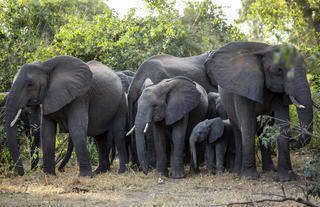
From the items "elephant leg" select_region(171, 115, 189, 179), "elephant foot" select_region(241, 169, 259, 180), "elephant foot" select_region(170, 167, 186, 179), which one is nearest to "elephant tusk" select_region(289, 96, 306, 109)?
"elephant foot" select_region(241, 169, 259, 180)

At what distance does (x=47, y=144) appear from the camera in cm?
807

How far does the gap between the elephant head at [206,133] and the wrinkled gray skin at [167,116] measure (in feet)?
0.66

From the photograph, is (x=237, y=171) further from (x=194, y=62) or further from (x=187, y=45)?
(x=187, y=45)

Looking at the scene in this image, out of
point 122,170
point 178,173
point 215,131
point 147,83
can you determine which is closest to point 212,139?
point 215,131

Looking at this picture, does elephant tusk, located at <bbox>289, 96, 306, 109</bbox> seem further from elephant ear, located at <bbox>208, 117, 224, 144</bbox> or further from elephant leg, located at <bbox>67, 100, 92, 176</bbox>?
A: elephant leg, located at <bbox>67, 100, 92, 176</bbox>

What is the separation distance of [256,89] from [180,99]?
1524 millimetres

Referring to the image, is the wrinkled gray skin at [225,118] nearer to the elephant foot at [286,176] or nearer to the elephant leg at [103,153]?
the elephant foot at [286,176]

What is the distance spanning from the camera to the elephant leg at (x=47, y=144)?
316 inches

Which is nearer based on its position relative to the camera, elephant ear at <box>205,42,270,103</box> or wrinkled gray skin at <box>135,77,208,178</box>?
elephant ear at <box>205,42,270,103</box>

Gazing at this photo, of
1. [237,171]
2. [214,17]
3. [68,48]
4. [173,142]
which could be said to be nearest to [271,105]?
[237,171]

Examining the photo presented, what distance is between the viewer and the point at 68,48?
13.2 meters

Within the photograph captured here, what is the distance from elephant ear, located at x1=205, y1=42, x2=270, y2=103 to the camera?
22.4ft

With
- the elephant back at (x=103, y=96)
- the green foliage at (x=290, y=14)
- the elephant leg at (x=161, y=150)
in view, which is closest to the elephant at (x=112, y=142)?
the elephant back at (x=103, y=96)

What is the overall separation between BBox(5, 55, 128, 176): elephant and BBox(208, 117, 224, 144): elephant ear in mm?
2124
